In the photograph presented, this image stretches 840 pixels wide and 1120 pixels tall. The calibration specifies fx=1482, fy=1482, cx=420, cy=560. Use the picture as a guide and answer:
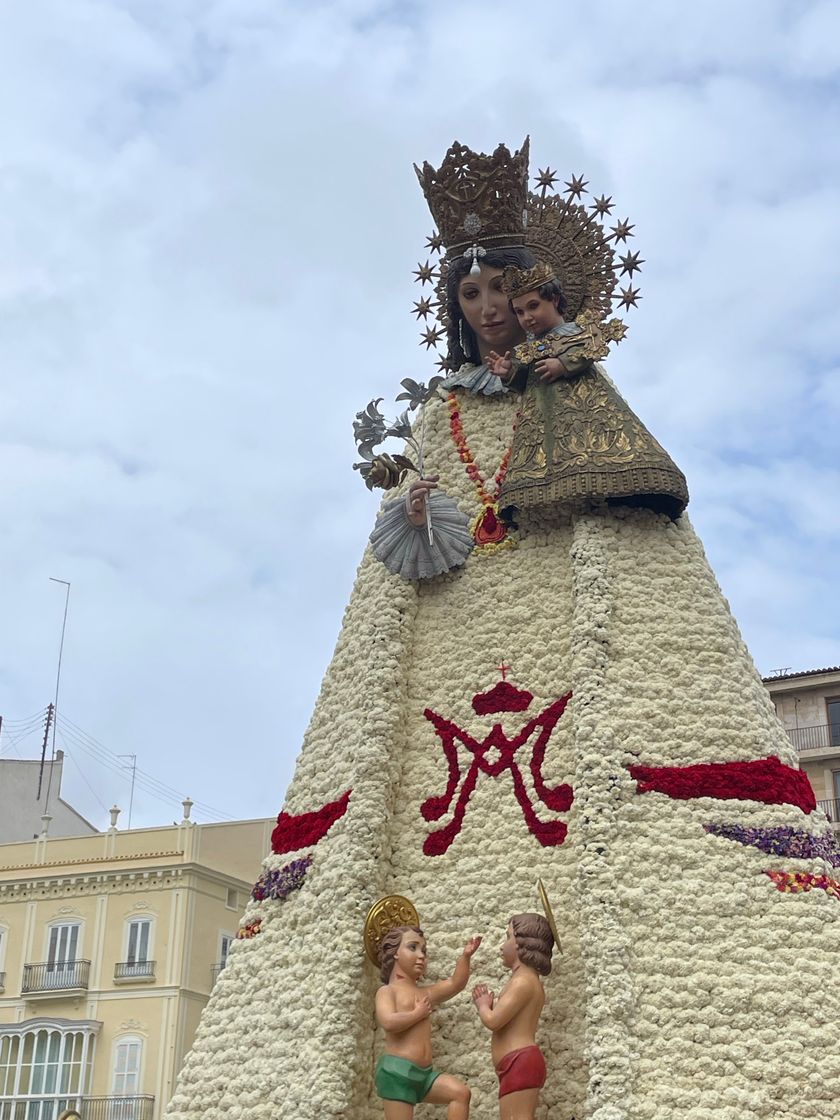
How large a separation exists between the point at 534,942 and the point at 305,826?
2.44 m

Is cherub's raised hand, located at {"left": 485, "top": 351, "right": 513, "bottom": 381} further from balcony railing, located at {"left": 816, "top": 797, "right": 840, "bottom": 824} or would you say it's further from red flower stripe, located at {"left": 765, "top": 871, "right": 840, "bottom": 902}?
balcony railing, located at {"left": 816, "top": 797, "right": 840, "bottom": 824}

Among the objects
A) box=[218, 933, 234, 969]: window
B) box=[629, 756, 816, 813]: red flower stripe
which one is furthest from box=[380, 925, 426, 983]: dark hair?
box=[218, 933, 234, 969]: window

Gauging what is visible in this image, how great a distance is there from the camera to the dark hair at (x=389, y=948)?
8.98 meters

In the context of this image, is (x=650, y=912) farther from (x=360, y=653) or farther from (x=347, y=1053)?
(x=360, y=653)

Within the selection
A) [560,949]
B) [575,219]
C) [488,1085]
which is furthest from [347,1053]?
[575,219]

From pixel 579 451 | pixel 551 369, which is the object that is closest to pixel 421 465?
pixel 551 369

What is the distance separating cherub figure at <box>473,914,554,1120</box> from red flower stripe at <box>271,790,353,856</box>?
1.86 meters

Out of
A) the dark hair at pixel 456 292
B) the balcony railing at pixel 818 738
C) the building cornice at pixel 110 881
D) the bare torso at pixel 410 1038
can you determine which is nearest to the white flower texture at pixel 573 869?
the bare torso at pixel 410 1038

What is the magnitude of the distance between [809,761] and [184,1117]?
16145mm

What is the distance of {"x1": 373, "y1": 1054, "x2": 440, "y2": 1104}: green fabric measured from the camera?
8500mm

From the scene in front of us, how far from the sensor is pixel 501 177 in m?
11.5

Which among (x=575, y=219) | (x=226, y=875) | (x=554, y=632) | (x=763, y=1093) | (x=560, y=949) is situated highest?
(x=575, y=219)

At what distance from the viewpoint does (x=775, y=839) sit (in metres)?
9.06

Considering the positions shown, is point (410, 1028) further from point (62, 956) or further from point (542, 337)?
point (62, 956)
